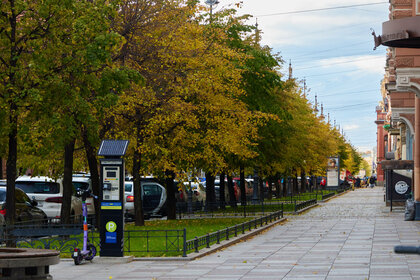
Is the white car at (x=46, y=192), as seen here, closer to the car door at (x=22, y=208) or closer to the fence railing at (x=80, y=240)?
the car door at (x=22, y=208)

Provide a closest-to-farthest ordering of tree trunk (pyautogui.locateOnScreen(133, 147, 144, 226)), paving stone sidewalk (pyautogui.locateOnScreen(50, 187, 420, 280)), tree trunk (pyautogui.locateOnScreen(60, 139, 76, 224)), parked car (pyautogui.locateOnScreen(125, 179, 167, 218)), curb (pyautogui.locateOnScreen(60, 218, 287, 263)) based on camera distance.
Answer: paving stone sidewalk (pyautogui.locateOnScreen(50, 187, 420, 280)), curb (pyautogui.locateOnScreen(60, 218, 287, 263)), tree trunk (pyautogui.locateOnScreen(60, 139, 76, 224)), tree trunk (pyautogui.locateOnScreen(133, 147, 144, 226)), parked car (pyautogui.locateOnScreen(125, 179, 167, 218))

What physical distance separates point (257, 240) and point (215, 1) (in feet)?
72.7

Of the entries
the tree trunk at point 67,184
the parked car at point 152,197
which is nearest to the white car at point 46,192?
the tree trunk at point 67,184

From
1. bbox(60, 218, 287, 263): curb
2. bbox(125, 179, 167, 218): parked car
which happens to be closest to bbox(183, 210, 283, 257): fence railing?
bbox(60, 218, 287, 263): curb

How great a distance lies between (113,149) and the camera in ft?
55.4

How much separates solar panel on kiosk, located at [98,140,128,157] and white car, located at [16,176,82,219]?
867 cm

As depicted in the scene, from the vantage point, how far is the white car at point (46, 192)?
83.0ft

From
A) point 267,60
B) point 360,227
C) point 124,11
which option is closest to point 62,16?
point 124,11

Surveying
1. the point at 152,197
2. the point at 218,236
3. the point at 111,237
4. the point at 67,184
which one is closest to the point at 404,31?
the point at 218,236

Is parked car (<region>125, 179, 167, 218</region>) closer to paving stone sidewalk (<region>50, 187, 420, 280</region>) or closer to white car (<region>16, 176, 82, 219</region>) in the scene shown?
white car (<region>16, 176, 82, 219</region>)

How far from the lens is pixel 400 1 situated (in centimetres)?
2920

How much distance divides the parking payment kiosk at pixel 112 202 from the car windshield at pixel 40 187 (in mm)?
9375

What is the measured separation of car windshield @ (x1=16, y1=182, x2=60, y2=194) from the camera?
2577 cm

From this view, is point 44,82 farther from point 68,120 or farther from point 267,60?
point 267,60
